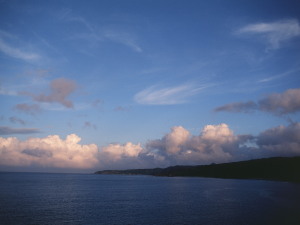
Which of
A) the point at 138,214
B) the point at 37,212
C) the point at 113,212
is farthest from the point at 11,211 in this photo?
the point at 138,214

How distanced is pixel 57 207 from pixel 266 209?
72.6m

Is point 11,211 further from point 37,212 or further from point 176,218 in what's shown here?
point 176,218

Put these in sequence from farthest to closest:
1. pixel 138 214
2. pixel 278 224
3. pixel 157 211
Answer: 1. pixel 157 211
2. pixel 138 214
3. pixel 278 224

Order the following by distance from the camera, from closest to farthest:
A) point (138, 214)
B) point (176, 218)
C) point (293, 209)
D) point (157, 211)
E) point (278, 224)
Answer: point (278, 224) < point (176, 218) < point (138, 214) < point (157, 211) < point (293, 209)

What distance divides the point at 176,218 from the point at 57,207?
4196 centimetres

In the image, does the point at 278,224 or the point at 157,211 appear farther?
the point at 157,211

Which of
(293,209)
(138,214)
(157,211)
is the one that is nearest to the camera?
(138,214)

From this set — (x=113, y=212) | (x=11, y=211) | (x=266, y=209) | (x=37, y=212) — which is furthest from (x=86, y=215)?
(x=266, y=209)

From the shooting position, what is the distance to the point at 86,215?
77125 millimetres

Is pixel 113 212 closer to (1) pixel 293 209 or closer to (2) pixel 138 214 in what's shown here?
(2) pixel 138 214

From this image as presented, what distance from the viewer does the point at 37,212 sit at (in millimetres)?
78375

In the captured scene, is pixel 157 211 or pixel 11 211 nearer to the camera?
pixel 11 211

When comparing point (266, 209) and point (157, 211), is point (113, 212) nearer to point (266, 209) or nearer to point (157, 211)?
point (157, 211)

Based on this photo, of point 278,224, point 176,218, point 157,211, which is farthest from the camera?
point 157,211
